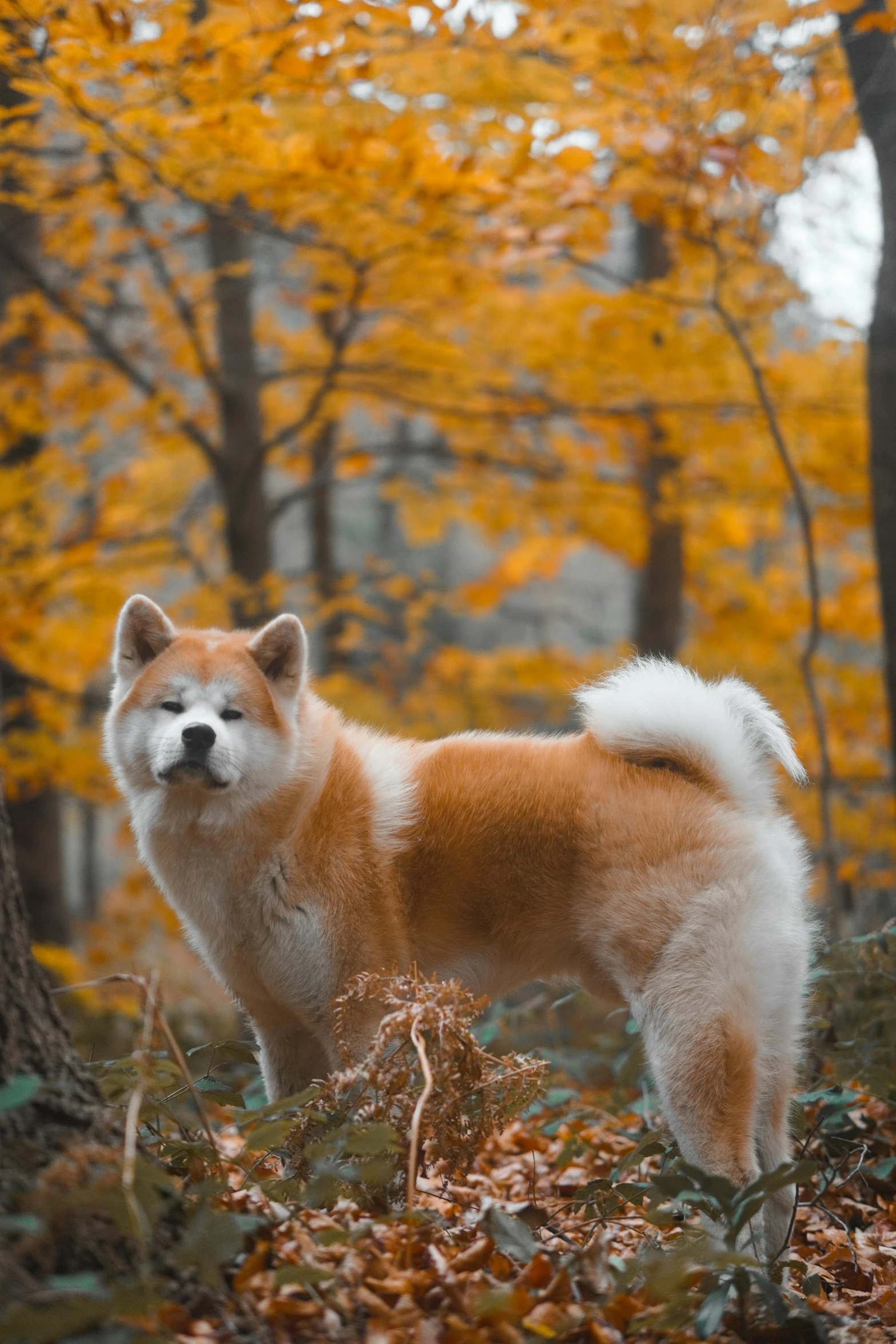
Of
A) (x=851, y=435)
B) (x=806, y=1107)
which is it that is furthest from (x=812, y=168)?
(x=806, y=1107)

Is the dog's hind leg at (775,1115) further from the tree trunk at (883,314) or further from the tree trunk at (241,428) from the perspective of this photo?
the tree trunk at (241,428)

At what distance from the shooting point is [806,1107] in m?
3.90

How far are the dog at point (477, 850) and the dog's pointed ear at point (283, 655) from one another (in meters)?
0.01

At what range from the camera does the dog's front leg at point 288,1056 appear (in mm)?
3389

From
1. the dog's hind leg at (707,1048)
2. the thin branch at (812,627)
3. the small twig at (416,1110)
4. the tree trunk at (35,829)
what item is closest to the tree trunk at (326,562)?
the tree trunk at (35,829)

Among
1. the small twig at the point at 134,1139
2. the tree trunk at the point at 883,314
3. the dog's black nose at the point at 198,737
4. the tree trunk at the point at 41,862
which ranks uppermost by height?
the tree trunk at the point at 883,314

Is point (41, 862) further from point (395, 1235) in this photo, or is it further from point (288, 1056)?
point (395, 1235)

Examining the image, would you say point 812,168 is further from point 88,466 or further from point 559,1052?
point 88,466

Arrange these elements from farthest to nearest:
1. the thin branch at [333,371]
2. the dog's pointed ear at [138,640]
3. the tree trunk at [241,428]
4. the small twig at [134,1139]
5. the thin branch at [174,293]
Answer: the tree trunk at [241,428]
the thin branch at [333,371]
the thin branch at [174,293]
the dog's pointed ear at [138,640]
the small twig at [134,1139]

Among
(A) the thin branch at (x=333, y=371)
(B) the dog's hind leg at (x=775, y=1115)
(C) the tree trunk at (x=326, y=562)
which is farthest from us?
(C) the tree trunk at (x=326, y=562)

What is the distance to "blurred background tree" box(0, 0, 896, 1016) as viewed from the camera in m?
4.84

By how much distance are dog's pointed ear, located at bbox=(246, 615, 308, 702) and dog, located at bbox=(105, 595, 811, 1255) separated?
0.5 inches

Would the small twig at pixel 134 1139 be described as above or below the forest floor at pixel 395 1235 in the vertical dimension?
above

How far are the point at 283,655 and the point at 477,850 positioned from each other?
3.19 ft
